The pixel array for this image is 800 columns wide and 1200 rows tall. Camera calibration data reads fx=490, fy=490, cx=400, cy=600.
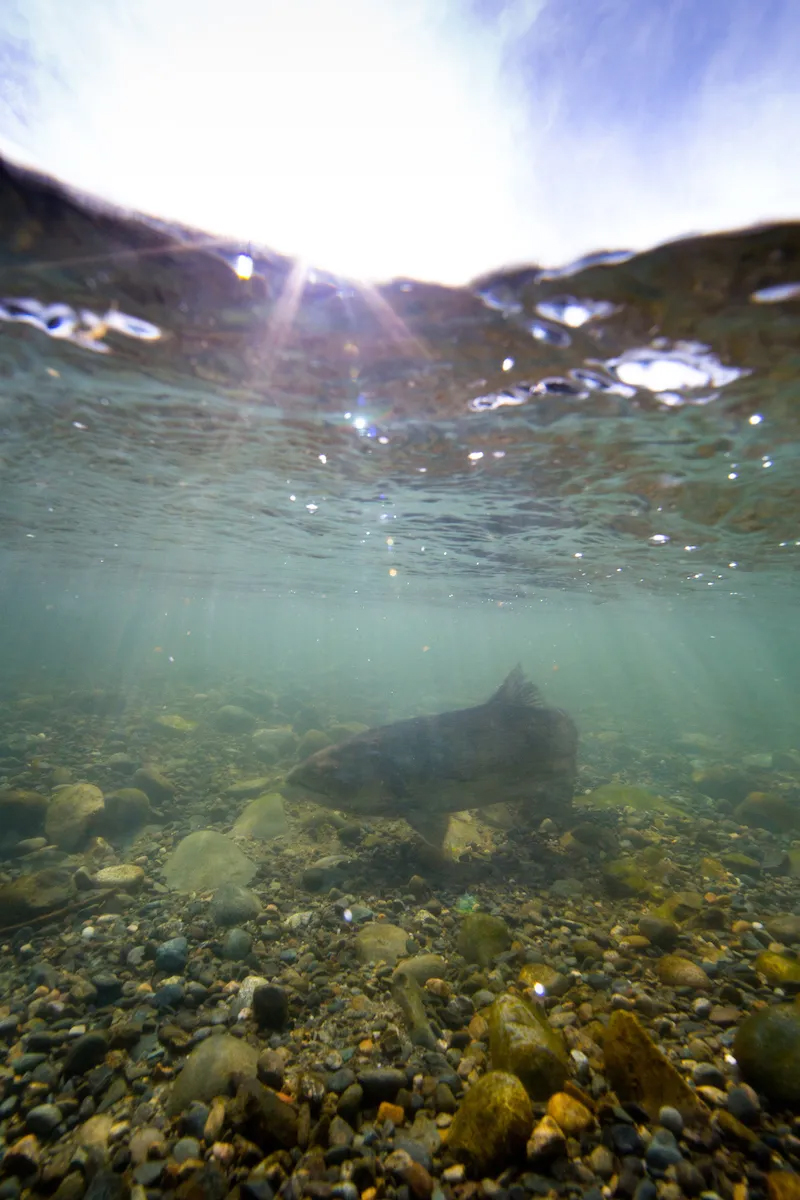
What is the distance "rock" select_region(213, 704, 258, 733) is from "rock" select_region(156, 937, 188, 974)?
14.2m

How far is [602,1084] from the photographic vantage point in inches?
143

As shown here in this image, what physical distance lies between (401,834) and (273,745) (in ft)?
27.4

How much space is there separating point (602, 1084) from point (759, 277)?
738cm

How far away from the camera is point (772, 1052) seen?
139 inches

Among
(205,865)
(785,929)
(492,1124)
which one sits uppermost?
(492,1124)

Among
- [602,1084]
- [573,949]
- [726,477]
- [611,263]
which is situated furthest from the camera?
[726,477]

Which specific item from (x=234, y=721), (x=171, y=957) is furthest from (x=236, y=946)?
(x=234, y=721)

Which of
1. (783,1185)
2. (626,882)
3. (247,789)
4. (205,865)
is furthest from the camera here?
(247,789)

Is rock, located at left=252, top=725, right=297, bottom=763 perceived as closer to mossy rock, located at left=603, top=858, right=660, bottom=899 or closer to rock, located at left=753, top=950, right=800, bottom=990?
mossy rock, located at left=603, top=858, right=660, bottom=899

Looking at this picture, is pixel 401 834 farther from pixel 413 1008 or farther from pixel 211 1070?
pixel 211 1070

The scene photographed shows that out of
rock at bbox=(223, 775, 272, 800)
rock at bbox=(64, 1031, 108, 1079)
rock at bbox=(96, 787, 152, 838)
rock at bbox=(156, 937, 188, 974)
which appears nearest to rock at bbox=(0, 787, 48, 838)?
rock at bbox=(96, 787, 152, 838)

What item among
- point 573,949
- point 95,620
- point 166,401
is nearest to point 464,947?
point 573,949

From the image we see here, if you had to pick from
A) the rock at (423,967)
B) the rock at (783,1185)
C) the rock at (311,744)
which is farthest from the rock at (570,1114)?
the rock at (311,744)

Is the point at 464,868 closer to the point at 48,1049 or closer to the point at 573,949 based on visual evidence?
the point at 573,949
